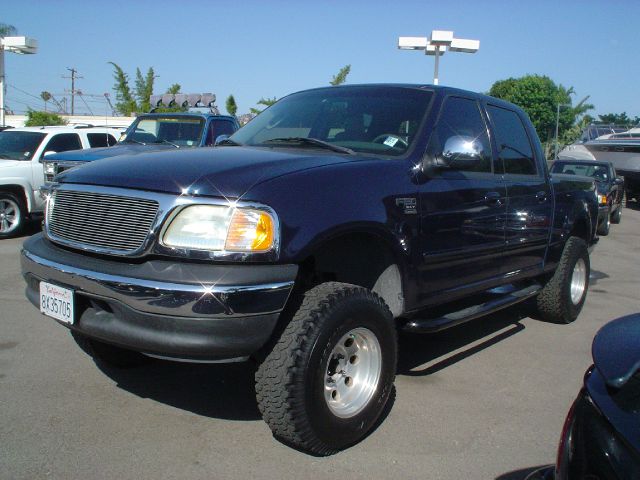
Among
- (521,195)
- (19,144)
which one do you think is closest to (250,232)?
(521,195)

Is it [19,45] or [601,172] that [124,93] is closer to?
[19,45]

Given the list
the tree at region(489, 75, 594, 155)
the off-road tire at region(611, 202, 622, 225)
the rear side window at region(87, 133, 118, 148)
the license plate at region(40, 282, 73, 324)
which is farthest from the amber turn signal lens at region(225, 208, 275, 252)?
the tree at region(489, 75, 594, 155)

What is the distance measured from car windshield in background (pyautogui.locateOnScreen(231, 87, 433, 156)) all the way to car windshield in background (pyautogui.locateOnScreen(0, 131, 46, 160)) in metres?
7.21

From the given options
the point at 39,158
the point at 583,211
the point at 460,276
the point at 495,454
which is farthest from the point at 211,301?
the point at 39,158

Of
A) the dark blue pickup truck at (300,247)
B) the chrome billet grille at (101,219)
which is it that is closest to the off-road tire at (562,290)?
the dark blue pickup truck at (300,247)

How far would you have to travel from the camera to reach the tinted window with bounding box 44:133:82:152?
10531mm

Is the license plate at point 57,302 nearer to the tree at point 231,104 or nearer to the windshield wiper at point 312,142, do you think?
the windshield wiper at point 312,142

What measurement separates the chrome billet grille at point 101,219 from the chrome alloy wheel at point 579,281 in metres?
4.61

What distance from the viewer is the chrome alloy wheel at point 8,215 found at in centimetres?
969

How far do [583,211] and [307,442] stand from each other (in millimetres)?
4130

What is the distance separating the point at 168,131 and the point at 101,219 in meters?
7.53

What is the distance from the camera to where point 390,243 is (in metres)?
3.37

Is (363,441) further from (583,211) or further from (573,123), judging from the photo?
(573,123)

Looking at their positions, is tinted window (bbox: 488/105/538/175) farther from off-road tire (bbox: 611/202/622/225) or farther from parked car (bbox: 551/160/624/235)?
off-road tire (bbox: 611/202/622/225)
